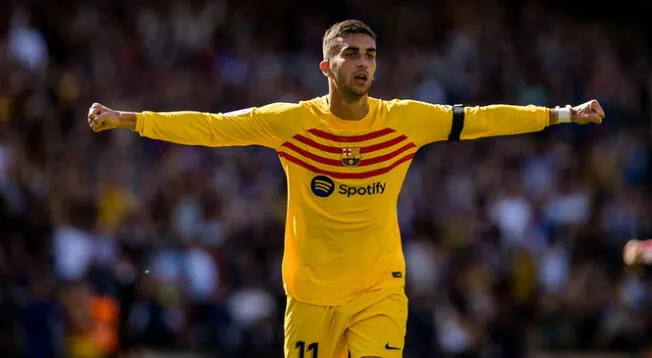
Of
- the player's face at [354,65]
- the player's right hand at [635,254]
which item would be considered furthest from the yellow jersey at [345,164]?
the player's right hand at [635,254]

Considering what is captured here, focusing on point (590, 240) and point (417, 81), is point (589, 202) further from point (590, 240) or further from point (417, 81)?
point (417, 81)

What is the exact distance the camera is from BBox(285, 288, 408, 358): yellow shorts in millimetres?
9883

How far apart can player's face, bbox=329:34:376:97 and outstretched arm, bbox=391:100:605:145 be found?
0.30 meters

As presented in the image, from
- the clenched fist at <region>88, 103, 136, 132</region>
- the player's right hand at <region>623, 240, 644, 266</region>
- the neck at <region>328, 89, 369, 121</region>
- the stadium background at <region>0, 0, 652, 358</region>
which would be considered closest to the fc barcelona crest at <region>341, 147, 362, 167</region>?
the neck at <region>328, 89, 369, 121</region>

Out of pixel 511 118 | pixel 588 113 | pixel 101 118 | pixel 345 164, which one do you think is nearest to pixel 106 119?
pixel 101 118

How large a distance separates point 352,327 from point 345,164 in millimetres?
1104

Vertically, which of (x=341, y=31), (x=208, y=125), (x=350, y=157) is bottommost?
(x=350, y=157)

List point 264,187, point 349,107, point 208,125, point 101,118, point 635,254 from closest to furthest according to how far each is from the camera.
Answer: point 101,118 → point 208,125 → point 349,107 → point 635,254 → point 264,187

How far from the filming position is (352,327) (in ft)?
A: 32.8

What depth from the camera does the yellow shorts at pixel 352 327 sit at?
9883 mm

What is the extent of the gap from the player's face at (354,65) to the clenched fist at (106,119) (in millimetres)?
1421

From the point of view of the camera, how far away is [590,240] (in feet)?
64.4

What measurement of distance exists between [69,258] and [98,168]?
1.63 metres

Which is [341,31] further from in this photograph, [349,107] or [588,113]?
[588,113]
